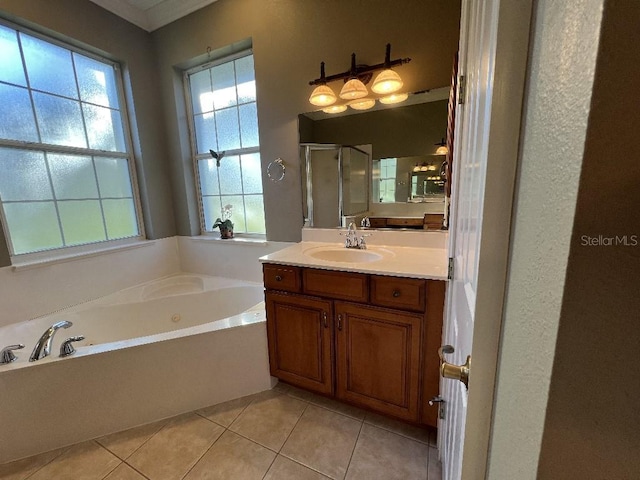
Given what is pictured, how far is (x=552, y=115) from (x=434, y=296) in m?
1.01

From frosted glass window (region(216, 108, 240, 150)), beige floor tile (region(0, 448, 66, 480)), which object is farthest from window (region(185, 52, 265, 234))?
beige floor tile (region(0, 448, 66, 480))

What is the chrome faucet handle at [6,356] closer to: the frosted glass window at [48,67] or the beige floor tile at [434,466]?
the frosted glass window at [48,67]

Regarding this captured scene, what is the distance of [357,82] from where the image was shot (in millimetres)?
1565

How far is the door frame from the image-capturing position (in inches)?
13.1

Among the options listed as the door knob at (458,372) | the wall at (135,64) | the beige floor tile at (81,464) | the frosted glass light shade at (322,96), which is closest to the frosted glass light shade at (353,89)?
the frosted glass light shade at (322,96)

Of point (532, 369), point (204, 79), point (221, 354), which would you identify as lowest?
point (221, 354)

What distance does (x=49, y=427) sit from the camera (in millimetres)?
1295

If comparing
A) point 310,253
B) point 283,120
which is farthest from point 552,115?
point 283,120

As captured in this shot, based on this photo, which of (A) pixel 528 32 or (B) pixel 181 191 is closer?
(A) pixel 528 32

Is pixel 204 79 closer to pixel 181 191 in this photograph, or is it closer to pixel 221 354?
pixel 181 191

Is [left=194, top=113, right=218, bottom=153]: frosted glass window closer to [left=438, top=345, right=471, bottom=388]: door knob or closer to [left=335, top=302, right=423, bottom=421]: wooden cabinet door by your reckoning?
[left=335, top=302, right=423, bottom=421]: wooden cabinet door

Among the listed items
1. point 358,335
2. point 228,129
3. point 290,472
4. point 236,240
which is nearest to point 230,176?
point 228,129

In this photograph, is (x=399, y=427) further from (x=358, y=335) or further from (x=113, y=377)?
(x=113, y=377)

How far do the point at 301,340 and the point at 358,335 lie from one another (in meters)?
0.35
